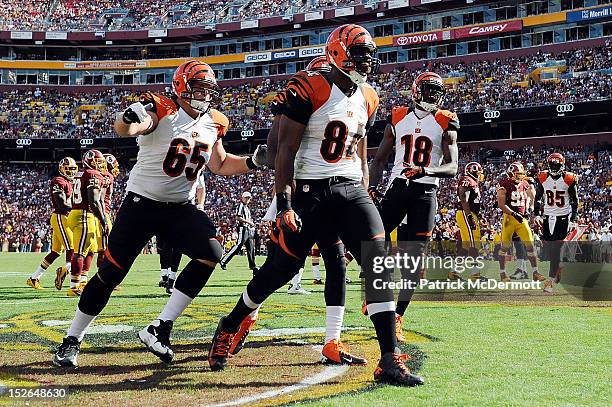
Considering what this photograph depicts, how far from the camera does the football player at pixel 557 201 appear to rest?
36.6 ft

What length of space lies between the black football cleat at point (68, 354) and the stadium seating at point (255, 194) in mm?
22072

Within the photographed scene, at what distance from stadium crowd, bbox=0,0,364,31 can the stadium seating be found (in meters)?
13.3

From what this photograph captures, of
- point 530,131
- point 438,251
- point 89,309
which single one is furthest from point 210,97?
point 530,131

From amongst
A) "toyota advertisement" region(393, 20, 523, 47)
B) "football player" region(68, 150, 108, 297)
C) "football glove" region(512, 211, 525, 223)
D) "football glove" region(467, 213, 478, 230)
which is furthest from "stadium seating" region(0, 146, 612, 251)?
"football player" region(68, 150, 108, 297)

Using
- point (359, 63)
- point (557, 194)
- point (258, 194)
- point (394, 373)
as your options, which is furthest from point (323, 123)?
point (258, 194)

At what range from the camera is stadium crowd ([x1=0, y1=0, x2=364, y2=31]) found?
53.1 meters

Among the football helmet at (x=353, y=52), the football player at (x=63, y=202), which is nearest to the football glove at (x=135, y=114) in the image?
the football helmet at (x=353, y=52)

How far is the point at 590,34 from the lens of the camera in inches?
1624

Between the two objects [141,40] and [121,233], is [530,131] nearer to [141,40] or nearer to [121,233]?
[141,40]

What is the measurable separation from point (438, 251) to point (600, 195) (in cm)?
1775

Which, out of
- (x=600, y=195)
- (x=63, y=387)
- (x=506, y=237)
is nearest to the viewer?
(x=63, y=387)

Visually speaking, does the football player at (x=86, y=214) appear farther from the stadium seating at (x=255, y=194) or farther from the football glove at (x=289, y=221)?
the stadium seating at (x=255, y=194)

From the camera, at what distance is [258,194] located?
40062 mm

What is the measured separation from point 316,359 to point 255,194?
35.4 metres
